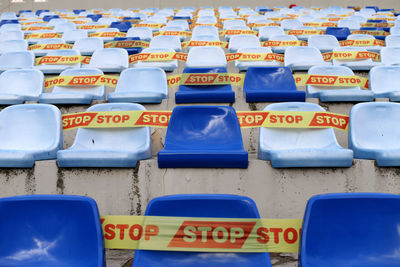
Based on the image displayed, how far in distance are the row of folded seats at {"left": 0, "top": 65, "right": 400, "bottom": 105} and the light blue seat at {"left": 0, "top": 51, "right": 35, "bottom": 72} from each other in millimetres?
1052

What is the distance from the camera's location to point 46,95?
3.67m

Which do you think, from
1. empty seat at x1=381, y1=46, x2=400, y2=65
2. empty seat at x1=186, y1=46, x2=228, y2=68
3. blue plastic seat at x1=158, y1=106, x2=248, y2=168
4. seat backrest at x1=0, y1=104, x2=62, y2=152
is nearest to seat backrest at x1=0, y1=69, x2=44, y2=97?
seat backrest at x1=0, y1=104, x2=62, y2=152

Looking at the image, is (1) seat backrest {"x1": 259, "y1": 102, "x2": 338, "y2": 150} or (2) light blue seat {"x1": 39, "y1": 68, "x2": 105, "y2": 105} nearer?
(1) seat backrest {"x1": 259, "y1": 102, "x2": 338, "y2": 150}

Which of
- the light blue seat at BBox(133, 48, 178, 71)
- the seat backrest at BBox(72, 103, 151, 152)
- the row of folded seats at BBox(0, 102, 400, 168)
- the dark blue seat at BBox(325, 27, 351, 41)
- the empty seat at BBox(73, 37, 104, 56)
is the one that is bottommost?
the seat backrest at BBox(72, 103, 151, 152)

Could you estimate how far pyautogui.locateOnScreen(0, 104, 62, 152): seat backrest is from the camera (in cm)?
296

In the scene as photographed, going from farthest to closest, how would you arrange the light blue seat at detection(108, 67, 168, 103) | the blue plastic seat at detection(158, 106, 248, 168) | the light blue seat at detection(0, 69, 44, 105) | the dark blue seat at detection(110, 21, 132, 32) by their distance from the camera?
1. the dark blue seat at detection(110, 21, 132, 32)
2. the light blue seat at detection(0, 69, 44, 105)
3. the light blue seat at detection(108, 67, 168, 103)
4. the blue plastic seat at detection(158, 106, 248, 168)

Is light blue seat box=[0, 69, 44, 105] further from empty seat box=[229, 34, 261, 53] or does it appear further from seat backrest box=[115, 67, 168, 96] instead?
empty seat box=[229, 34, 261, 53]

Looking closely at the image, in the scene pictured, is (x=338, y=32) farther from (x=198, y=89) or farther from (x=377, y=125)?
(x=377, y=125)

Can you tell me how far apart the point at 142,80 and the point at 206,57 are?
4.60ft

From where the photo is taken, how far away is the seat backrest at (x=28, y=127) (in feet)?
9.70

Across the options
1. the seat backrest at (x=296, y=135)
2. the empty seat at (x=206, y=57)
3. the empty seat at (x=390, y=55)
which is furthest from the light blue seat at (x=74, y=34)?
the seat backrest at (x=296, y=135)

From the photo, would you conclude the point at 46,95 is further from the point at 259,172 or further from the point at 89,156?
the point at 259,172

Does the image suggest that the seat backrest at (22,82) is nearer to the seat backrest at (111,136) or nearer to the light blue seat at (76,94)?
the light blue seat at (76,94)

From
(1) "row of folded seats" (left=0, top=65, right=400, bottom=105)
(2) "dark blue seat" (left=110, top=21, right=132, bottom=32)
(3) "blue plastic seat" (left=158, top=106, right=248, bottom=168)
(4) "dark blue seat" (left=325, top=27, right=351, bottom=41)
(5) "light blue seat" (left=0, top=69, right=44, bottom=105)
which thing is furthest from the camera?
(2) "dark blue seat" (left=110, top=21, right=132, bottom=32)
